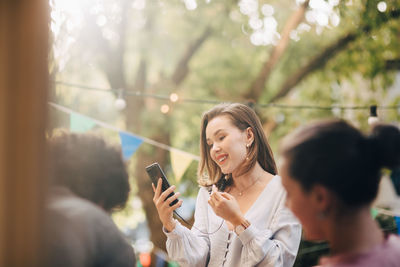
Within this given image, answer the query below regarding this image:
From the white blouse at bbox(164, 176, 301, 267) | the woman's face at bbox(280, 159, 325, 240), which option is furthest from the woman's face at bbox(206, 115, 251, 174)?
the woman's face at bbox(280, 159, 325, 240)

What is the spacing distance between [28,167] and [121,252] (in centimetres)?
41

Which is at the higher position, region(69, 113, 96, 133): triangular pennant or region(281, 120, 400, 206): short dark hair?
region(69, 113, 96, 133): triangular pennant

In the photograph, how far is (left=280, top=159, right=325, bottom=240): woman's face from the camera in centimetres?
81

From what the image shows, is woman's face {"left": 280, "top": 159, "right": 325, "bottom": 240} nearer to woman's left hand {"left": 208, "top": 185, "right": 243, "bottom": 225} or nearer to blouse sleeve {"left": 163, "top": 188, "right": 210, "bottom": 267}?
woman's left hand {"left": 208, "top": 185, "right": 243, "bottom": 225}

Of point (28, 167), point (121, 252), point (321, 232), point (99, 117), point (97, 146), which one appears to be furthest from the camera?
point (99, 117)

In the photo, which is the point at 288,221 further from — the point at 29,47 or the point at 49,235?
the point at 29,47

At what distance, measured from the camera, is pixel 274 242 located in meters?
1.19

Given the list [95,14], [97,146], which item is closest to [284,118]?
[95,14]

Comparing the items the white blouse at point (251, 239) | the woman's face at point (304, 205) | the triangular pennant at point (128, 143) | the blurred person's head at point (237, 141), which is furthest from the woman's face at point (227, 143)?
the triangular pennant at point (128, 143)

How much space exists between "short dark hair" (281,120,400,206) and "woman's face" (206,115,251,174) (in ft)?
Answer: 1.59

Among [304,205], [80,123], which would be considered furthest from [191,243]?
[80,123]

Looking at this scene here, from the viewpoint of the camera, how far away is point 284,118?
4.67 meters

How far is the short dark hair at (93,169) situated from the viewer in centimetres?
101

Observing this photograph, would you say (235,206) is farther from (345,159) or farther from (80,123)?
(80,123)
